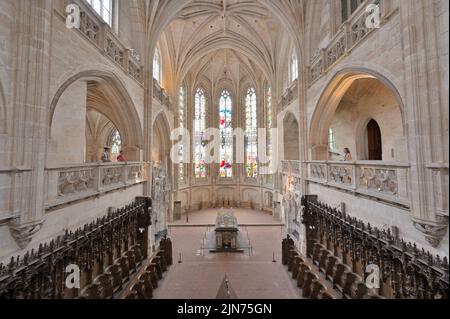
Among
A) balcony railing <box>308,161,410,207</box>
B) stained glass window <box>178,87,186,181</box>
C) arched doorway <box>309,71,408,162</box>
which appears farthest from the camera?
stained glass window <box>178,87,186,181</box>

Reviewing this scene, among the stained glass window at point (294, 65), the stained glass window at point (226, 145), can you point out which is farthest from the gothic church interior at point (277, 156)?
the stained glass window at point (226, 145)

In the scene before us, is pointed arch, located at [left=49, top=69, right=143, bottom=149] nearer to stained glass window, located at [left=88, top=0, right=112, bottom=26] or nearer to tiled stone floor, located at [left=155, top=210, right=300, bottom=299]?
stained glass window, located at [left=88, top=0, right=112, bottom=26]

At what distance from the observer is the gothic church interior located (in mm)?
3889

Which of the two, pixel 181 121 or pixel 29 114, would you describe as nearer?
pixel 29 114

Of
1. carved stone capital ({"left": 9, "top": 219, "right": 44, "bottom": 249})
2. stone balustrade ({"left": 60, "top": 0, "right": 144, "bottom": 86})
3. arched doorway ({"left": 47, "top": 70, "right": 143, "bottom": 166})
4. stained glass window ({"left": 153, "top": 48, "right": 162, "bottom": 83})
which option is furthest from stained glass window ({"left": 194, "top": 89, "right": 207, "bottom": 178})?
carved stone capital ({"left": 9, "top": 219, "right": 44, "bottom": 249})

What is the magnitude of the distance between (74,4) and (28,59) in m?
2.66

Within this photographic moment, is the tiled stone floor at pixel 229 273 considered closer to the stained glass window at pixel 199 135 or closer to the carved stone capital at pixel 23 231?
the carved stone capital at pixel 23 231

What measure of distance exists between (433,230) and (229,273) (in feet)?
21.5

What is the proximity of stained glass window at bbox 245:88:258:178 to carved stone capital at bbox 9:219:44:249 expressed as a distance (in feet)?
61.1

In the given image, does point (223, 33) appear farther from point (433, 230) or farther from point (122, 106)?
point (433, 230)

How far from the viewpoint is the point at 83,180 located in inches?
234

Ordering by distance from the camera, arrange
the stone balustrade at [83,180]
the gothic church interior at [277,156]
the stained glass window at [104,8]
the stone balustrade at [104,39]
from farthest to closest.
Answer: the stained glass window at [104,8], the stone balustrade at [104,39], the stone balustrade at [83,180], the gothic church interior at [277,156]

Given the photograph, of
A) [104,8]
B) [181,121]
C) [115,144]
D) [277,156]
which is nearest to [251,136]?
[277,156]

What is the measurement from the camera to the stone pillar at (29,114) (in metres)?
4.00
